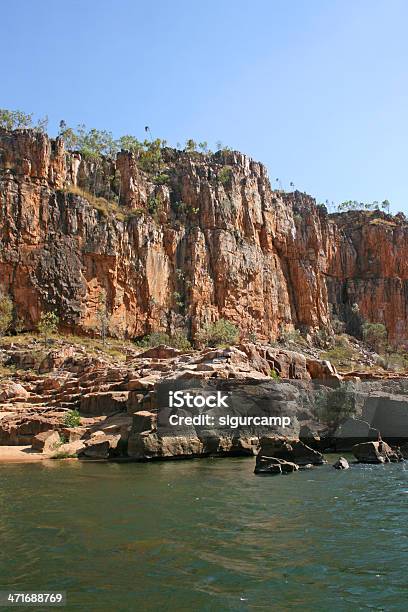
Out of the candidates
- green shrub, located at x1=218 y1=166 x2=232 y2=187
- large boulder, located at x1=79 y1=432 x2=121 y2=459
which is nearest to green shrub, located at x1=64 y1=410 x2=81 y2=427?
large boulder, located at x1=79 y1=432 x2=121 y2=459

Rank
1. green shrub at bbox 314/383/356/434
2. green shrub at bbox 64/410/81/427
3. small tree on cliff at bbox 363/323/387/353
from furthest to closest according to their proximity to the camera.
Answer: small tree on cliff at bbox 363/323/387/353 < green shrub at bbox 314/383/356/434 < green shrub at bbox 64/410/81/427

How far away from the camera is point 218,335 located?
90000 millimetres

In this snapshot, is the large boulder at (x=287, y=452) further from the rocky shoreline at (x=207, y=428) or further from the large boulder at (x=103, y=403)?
the large boulder at (x=103, y=403)

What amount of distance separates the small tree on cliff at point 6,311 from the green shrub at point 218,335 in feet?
99.2

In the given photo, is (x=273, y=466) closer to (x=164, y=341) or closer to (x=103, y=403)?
(x=103, y=403)

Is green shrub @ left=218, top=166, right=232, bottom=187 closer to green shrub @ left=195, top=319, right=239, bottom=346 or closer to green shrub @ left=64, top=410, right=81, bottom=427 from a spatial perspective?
green shrub @ left=195, top=319, right=239, bottom=346

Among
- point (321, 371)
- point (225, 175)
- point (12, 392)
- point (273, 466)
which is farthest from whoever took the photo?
point (225, 175)

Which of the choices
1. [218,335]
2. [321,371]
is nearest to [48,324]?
[218,335]

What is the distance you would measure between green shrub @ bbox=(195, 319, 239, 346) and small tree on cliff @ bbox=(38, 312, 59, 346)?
936 inches

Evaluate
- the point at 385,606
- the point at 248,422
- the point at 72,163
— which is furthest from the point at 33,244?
the point at 385,606

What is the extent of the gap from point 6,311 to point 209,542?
247 feet

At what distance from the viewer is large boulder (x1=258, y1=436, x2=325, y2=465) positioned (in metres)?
31.8

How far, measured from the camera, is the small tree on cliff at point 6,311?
271 feet

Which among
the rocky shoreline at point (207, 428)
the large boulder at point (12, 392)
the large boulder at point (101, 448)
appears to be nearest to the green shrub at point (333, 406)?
the rocky shoreline at point (207, 428)
